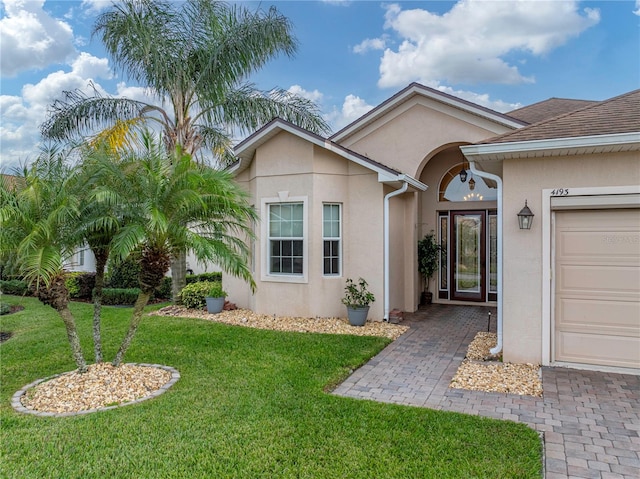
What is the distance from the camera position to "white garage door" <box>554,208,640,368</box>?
6391 millimetres

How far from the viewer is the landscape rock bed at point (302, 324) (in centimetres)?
948

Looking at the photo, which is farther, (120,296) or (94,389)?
(120,296)

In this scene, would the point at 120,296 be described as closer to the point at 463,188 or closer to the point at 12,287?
the point at 12,287

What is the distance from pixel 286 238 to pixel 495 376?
6.22 m

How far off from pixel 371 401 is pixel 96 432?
3.26 meters

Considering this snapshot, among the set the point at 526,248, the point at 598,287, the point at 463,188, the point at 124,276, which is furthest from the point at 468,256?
the point at 124,276

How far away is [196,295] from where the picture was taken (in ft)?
40.2

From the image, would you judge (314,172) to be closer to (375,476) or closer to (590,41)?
(375,476)

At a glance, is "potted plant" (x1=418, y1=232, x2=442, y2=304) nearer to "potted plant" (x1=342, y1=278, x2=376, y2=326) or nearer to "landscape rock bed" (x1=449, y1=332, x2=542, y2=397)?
"potted plant" (x1=342, y1=278, x2=376, y2=326)

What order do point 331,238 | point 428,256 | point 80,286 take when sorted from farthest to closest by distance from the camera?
point 80,286, point 428,256, point 331,238

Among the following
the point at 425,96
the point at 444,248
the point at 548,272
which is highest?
the point at 425,96

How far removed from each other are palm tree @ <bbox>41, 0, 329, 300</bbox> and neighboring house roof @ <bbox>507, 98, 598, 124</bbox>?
7.77 meters

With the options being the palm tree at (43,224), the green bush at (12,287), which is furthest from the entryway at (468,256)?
the green bush at (12,287)

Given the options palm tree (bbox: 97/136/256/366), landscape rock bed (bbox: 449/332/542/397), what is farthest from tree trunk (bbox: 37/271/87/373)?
landscape rock bed (bbox: 449/332/542/397)
